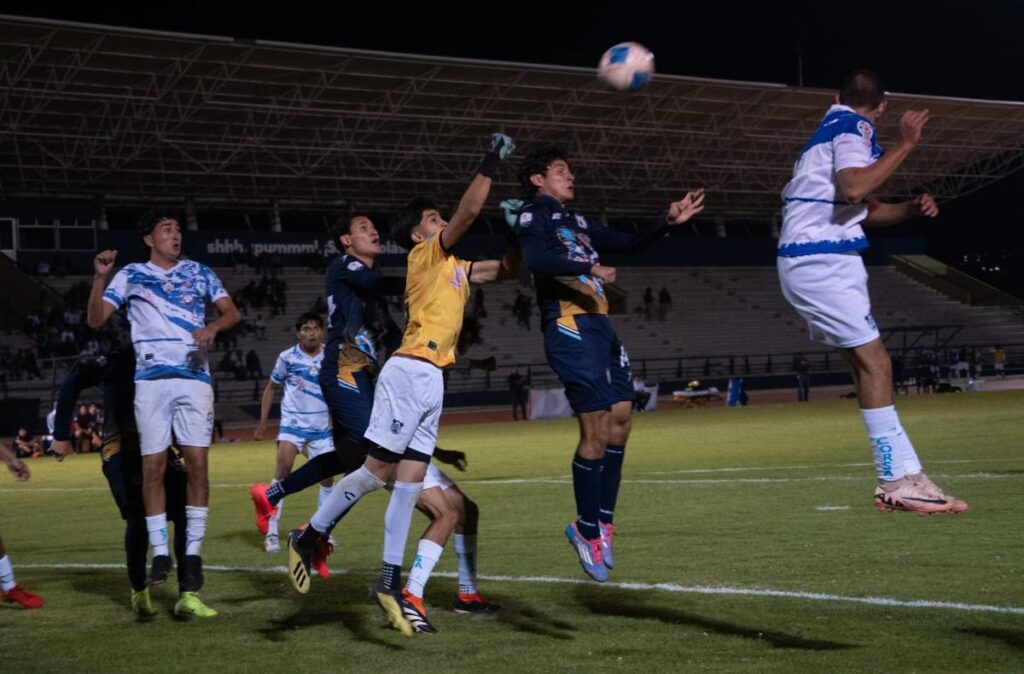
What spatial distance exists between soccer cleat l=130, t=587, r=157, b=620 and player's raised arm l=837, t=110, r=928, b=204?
15.6 feet

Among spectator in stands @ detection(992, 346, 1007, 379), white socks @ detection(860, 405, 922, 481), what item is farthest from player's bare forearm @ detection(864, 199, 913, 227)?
spectator in stands @ detection(992, 346, 1007, 379)

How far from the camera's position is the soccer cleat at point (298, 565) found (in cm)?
711

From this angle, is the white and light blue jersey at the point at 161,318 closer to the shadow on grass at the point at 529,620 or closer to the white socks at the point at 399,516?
the white socks at the point at 399,516

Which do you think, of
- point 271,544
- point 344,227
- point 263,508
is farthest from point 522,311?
point 344,227

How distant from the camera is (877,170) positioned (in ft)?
20.1

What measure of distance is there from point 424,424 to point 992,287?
6385 cm

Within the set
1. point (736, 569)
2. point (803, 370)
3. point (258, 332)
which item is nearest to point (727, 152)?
point (803, 370)

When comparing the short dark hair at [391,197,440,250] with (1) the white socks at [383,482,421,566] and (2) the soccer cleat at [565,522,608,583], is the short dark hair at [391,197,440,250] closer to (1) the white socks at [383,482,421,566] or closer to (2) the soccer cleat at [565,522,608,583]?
(1) the white socks at [383,482,421,566]

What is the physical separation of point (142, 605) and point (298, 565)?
1.29 meters

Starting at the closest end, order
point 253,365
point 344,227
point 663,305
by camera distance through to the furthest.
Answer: point 344,227
point 253,365
point 663,305

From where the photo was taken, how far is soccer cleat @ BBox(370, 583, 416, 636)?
6719 mm

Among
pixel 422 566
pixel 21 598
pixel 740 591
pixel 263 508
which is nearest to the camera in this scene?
pixel 422 566

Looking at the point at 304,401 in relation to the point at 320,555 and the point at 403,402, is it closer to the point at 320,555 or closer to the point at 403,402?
the point at 320,555

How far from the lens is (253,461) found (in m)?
24.7
